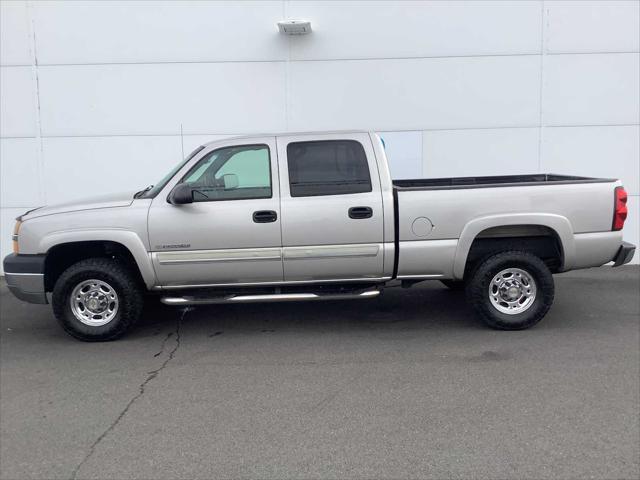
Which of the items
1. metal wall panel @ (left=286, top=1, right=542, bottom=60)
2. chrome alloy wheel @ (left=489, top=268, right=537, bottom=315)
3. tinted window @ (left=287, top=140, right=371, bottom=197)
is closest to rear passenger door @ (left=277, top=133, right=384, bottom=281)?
tinted window @ (left=287, top=140, right=371, bottom=197)

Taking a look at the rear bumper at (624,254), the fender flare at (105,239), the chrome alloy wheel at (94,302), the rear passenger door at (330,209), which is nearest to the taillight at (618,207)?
the rear bumper at (624,254)

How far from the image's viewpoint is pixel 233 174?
238 inches

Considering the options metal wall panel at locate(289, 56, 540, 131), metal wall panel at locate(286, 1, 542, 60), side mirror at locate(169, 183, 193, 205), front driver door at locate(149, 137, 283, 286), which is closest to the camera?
side mirror at locate(169, 183, 193, 205)

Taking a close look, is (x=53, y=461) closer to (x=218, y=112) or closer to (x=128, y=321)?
(x=128, y=321)

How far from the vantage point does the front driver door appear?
586 centimetres

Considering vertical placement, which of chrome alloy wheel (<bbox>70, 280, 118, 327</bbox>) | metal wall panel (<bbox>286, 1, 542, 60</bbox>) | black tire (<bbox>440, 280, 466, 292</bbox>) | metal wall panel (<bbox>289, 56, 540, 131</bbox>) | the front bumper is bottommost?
black tire (<bbox>440, 280, 466, 292</bbox>)

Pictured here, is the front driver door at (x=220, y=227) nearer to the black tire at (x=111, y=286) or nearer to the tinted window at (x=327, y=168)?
the tinted window at (x=327, y=168)

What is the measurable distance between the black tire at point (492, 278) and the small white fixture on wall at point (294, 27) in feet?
16.0

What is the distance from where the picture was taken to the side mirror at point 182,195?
18.8ft

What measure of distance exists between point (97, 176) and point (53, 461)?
666cm

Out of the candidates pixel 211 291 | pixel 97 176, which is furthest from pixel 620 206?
pixel 97 176

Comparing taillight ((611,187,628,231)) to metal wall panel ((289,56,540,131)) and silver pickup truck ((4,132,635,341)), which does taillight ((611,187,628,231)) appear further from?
metal wall panel ((289,56,540,131))

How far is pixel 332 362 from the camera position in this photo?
5.34 m

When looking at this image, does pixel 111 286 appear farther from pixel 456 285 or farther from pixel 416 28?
pixel 416 28
